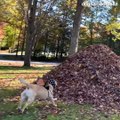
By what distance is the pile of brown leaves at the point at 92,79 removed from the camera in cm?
836

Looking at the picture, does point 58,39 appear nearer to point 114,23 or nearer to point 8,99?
point 114,23

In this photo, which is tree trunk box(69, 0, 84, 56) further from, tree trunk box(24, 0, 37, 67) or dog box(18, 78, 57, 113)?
dog box(18, 78, 57, 113)

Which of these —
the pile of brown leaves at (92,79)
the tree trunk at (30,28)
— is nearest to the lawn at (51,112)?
the pile of brown leaves at (92,79)

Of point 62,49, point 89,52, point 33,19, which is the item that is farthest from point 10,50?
point 89,52

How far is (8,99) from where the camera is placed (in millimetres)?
8492

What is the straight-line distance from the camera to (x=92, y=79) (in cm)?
916

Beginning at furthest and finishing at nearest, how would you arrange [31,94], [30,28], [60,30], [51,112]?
1. [60,30]
2. [30,28]
3. [51,112]
4. [31,94]

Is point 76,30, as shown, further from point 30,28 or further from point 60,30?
point 60,30

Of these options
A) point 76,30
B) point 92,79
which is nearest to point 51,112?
point 92,79

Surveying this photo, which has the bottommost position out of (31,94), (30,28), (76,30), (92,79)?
(31,94)

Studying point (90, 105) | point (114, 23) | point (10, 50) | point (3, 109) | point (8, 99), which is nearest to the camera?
point (3, 109)

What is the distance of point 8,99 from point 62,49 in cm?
3367

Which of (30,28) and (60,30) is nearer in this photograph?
(30,28)

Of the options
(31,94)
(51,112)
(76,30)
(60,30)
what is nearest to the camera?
(31,94)
